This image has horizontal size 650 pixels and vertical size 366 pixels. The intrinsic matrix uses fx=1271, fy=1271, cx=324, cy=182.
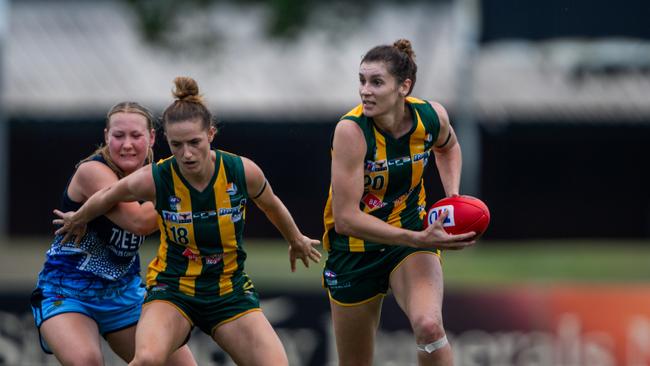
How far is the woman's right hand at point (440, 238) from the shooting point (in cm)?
664

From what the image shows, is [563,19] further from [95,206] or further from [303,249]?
[95,206]

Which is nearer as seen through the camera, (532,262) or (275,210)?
(275,210)

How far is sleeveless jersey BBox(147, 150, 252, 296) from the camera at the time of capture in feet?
22.2

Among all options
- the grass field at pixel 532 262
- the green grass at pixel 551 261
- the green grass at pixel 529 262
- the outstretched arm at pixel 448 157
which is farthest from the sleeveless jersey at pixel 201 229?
the green grass at pixel 551 261

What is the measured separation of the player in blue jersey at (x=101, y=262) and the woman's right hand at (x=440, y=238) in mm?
1446

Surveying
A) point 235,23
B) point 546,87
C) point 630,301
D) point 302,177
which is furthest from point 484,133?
point 630,301

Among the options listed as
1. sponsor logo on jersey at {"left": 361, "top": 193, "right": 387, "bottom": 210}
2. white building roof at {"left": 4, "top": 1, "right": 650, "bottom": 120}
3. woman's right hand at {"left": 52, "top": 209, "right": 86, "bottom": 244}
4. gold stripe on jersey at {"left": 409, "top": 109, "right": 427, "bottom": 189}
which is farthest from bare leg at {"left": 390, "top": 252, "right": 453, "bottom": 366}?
white building roof at {"left": 4, "top": 1, "right": 650, "bottom": 120}

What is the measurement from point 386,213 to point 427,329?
772mm

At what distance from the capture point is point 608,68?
20672 mm

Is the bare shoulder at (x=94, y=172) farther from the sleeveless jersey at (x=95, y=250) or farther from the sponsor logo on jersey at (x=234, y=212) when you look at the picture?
the sponsor logo on jersey at (x=234, y=212)

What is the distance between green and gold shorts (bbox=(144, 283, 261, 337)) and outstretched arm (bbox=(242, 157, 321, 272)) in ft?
1.55

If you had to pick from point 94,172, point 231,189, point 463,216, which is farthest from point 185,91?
point 463,216

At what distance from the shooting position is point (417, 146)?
23.3 feet

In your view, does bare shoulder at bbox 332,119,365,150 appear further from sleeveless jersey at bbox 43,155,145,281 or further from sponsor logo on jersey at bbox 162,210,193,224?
sleeveless jersey at bbox 43,155,145,281
